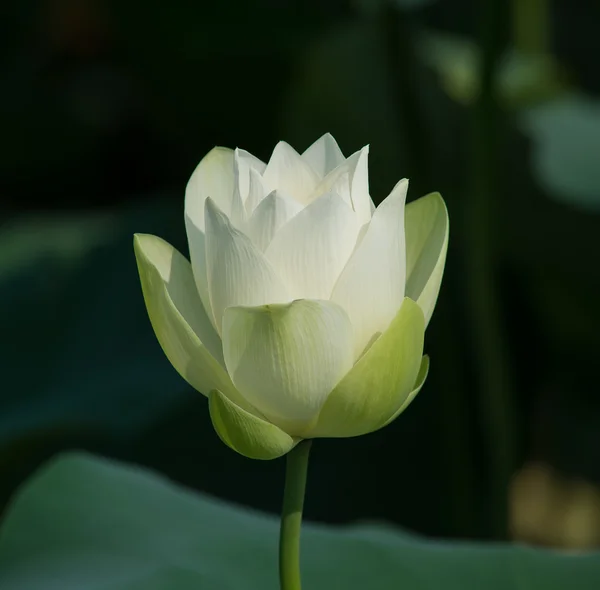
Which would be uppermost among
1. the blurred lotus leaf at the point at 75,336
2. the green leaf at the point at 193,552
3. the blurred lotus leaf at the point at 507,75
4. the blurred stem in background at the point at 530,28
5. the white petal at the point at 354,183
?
the white petal at the point at 354,183

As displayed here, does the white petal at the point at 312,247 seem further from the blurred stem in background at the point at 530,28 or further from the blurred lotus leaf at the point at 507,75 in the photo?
the blurred stem in background at the point at 530,28

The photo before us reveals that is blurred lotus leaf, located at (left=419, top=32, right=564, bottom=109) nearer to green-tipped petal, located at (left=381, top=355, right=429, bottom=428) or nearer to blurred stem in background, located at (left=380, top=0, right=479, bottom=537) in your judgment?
blurred stem in background, located at (left=380, top=0, right=479, bottom=537)

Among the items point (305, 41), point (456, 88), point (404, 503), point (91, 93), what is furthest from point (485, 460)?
point (91, 93)

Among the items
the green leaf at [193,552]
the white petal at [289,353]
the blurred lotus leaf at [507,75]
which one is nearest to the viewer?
the white petal at [289,353]

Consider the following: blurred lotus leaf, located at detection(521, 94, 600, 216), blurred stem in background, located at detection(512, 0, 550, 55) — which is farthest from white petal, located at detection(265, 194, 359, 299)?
blurred stem in background, located at detection(512, 0, 550, 55)

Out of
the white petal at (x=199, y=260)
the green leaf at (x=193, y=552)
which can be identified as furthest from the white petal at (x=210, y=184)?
the green leaf at (x=193, y=552)

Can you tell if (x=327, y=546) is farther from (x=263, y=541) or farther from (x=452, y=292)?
(x=452, y=292)

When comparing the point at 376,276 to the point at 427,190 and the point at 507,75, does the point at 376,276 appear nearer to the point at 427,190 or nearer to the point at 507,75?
the point at 427,190
